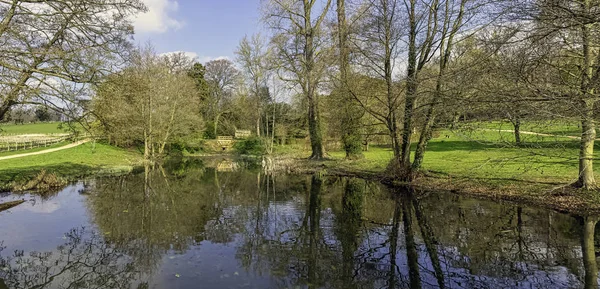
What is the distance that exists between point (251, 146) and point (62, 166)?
19.9 metres

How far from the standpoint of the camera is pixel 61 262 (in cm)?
666

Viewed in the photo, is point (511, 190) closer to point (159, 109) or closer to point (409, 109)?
point (409, 109)

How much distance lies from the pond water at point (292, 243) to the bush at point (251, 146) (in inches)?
927

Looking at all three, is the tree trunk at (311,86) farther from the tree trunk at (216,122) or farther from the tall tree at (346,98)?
the tree trunk at (216,122)

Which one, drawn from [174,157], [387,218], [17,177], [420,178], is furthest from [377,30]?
[174,157]

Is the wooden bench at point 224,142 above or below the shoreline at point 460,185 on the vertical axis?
above

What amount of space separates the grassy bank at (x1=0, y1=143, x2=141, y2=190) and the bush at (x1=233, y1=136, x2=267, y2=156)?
12.5m

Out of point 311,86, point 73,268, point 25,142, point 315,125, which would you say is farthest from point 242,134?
point 73,268

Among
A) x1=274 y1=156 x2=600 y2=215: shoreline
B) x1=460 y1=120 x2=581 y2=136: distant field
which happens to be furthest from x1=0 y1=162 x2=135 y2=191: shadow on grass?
x1=460 y1=120 x2=581 y2=136: distant field

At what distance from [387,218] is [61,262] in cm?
758

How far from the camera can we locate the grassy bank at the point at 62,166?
1489cm

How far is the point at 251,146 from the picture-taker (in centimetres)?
3756

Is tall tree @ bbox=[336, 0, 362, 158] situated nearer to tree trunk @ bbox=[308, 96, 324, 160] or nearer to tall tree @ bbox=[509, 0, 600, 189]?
tree trunk @ bbox=[308, 96, 324, 160]

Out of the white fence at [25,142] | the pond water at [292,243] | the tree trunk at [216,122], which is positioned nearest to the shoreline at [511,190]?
the pond water at [292,243]
